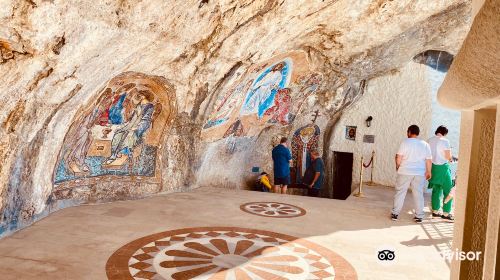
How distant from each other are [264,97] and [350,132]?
10.8 feet

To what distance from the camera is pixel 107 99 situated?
666 centimetres

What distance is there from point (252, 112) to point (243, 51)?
324 centimetres

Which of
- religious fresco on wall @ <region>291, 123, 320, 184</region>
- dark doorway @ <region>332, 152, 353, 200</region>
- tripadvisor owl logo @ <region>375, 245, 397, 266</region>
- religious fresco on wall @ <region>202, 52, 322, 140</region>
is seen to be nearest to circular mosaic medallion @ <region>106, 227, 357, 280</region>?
tripadvisor owl logo @ <region>375, 245, 397, 266</region>

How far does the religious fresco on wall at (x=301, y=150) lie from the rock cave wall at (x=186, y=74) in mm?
428

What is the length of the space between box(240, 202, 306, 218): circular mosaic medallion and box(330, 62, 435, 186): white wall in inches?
197

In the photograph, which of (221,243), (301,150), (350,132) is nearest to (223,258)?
(221,243)

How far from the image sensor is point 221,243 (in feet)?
16.8

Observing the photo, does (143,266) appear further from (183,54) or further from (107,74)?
(183,54)

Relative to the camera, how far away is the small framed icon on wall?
40.0 feet

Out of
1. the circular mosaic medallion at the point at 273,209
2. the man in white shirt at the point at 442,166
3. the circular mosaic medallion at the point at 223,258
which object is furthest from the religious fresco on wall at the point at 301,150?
the circular mosaic medallion at the point at 223,258

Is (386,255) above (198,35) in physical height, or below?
below

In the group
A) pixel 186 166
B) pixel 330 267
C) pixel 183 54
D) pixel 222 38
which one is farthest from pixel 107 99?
pixel 330 267

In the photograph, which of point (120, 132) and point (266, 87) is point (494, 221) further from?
point (266, 87)

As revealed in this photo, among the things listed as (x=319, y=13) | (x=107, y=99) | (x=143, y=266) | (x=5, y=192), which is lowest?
(x=143, y=266)
